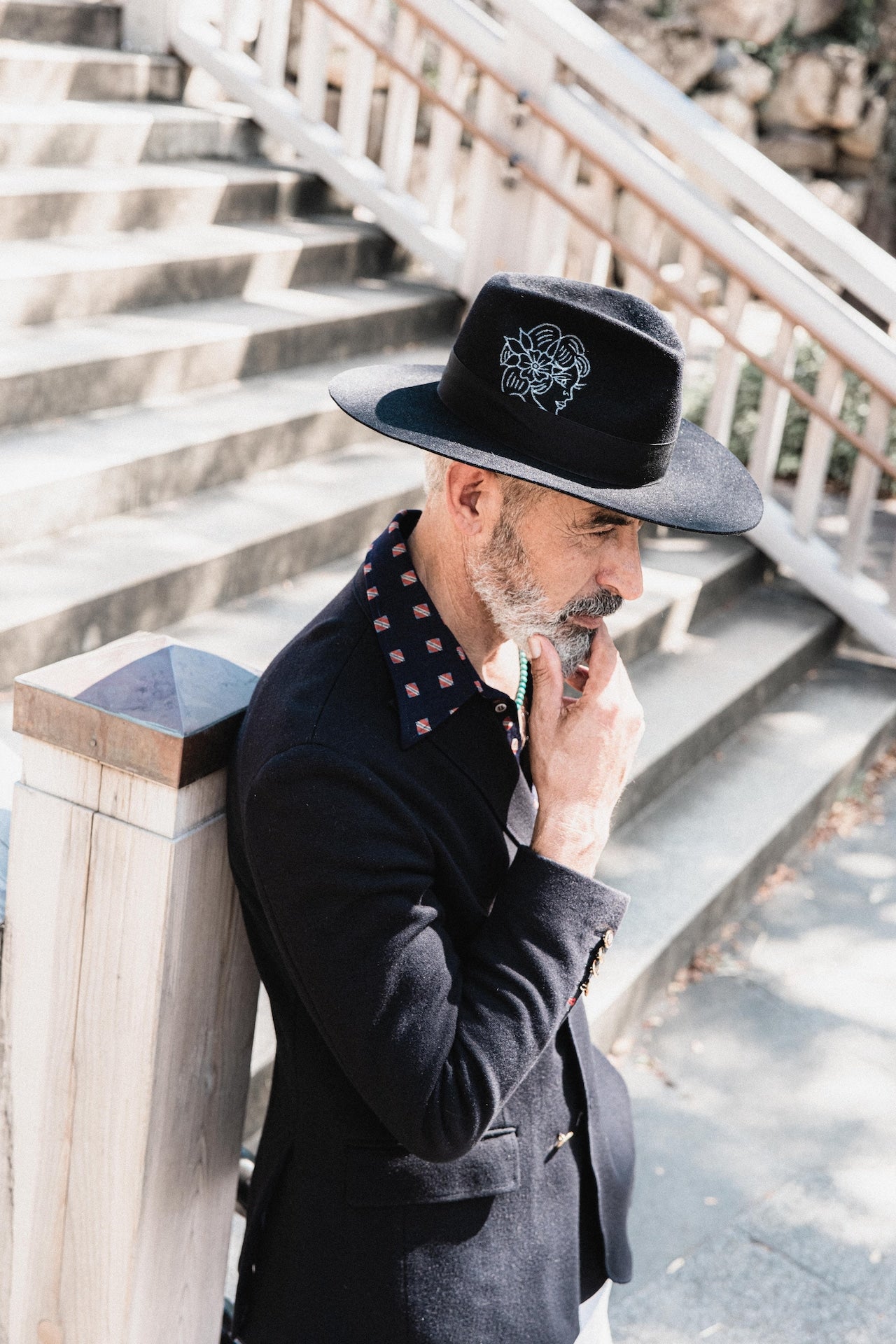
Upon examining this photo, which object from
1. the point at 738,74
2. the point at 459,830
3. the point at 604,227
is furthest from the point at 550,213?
the point at 738,74

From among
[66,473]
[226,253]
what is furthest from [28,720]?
[226,253]

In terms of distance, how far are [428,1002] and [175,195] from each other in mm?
4555

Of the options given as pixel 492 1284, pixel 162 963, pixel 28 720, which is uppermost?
pixel 28 720

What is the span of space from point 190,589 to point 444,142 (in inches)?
118

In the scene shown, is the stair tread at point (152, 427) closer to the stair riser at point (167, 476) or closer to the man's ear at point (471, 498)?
the stair riser at point (167, 476)

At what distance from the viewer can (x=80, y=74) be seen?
5461mm

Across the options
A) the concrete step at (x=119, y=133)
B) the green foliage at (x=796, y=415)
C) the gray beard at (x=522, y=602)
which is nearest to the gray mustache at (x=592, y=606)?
the gray beard at (x=522, y=602)

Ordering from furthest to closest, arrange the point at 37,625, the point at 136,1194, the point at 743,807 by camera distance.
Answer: the point at 743,807, the point at 37,625, the point at 136,1194

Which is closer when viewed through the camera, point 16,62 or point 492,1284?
point 492,1284

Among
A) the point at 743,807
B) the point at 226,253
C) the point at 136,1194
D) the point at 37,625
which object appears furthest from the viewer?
the point at 226,253

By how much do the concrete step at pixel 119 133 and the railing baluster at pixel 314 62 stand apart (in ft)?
0.87

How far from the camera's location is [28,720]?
55.6 inches

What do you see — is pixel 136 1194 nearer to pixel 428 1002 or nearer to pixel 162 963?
pixel 162 963

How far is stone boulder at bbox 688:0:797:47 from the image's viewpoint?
10.2 metres
